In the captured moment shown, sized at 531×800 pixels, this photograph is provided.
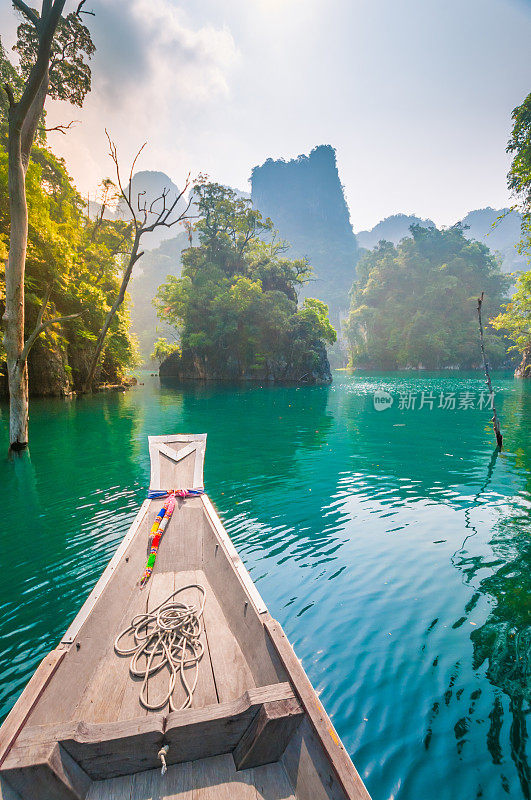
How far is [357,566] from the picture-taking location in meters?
5.60

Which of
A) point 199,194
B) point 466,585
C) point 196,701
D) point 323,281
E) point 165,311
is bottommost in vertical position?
point 466,585

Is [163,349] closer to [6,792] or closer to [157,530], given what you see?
[157,530]

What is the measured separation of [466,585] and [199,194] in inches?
2070

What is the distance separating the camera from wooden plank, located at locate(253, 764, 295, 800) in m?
1.94

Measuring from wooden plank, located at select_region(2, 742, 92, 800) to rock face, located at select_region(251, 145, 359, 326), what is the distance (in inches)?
6319

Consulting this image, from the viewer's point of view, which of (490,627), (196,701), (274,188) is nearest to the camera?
(196,701)

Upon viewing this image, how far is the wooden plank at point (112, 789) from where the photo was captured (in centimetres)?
191

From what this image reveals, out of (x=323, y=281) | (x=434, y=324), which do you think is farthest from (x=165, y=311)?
(x=323, y=281)

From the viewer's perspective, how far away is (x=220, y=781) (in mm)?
2027

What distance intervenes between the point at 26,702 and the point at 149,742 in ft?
2.56

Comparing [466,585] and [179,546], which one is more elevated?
[179,546]

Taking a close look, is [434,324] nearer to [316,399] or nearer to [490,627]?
[316,399]

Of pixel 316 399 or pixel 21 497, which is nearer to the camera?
pixel 21 497

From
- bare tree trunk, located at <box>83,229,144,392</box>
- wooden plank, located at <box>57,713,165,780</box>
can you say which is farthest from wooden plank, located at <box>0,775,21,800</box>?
bare tree trunk, located at <box>83,229,144,392</box>
